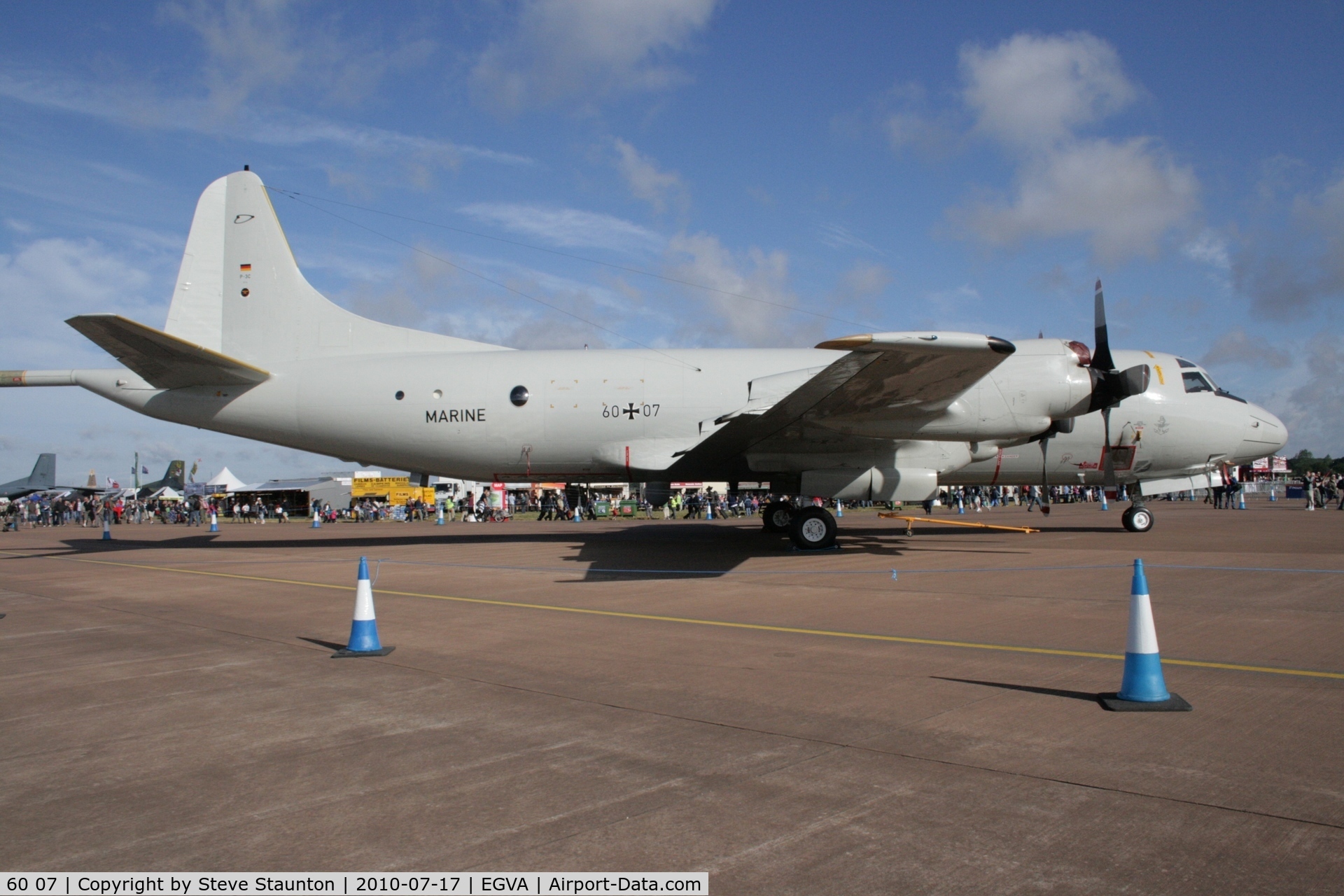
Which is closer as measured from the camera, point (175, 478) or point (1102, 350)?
point (1102, 350)

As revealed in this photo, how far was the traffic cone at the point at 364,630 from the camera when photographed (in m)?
7.56

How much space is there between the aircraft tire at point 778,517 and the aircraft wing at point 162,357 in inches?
485

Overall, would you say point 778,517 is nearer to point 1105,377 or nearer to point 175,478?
point 1105,377

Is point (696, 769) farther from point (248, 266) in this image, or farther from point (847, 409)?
point (248, 266)

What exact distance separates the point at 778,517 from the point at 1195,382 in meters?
10.2

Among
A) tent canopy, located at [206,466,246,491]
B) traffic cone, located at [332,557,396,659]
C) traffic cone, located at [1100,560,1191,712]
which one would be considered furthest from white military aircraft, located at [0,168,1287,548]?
tent canopy, located at [206,466,246,491]

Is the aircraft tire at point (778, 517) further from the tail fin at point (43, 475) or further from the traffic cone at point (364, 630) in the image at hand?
the tail fin at point (43, 475)

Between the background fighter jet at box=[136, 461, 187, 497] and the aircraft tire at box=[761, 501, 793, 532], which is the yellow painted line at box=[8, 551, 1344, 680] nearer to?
the aircraft tire at box=[761, 501, 793, 532]

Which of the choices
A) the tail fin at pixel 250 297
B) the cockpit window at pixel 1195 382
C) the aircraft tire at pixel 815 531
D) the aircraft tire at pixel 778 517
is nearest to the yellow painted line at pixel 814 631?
the tail fin at pixel 250 297

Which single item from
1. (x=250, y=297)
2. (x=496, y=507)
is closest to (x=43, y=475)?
(x=496, y=507)

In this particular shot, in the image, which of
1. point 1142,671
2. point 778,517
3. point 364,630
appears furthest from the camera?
point 778,517

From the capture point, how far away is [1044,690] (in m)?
5.77

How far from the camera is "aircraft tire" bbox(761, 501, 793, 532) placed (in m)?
21.3

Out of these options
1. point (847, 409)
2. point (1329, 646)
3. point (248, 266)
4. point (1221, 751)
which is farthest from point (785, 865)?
point (248, 266)
